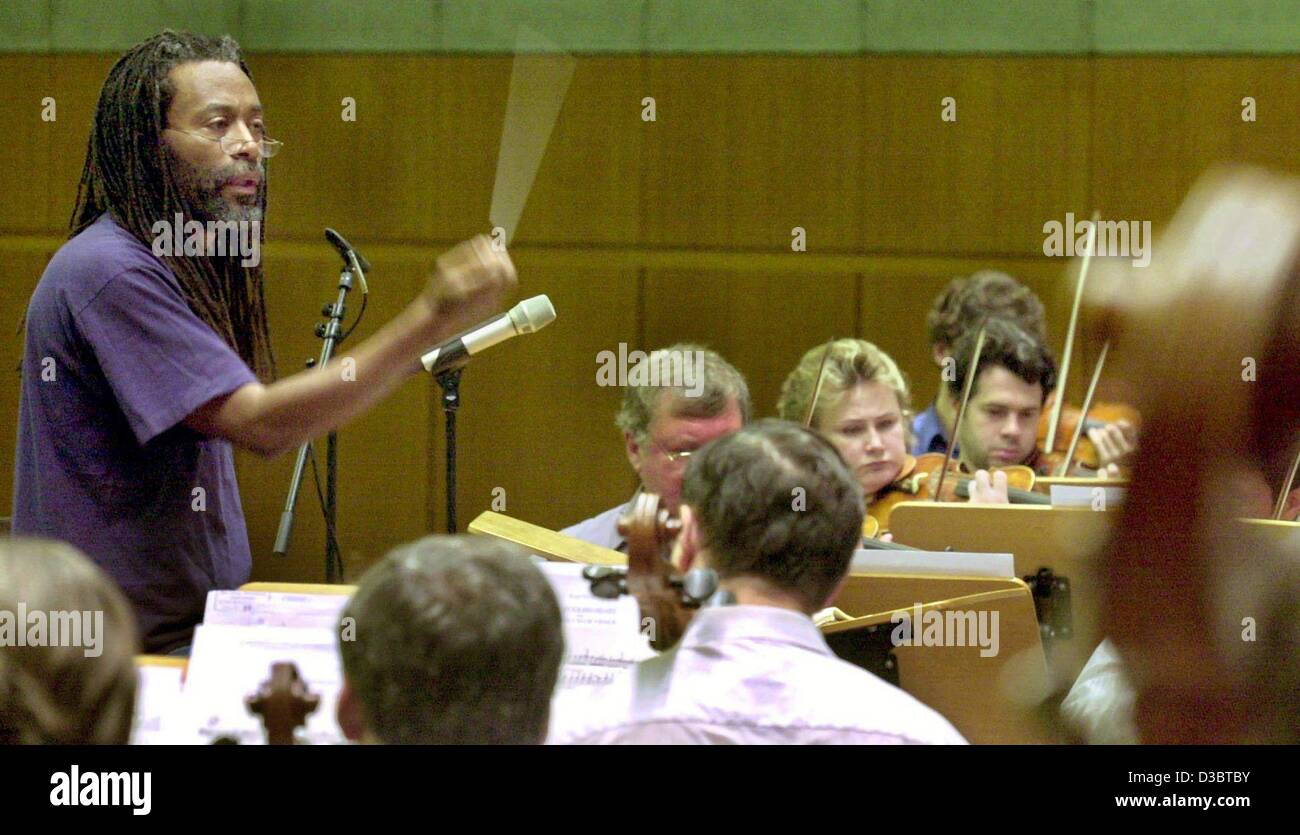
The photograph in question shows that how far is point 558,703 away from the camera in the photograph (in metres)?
1.63

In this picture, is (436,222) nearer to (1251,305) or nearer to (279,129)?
(279,129)

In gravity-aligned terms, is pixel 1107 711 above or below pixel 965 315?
below

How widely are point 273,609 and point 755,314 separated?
3.64 m

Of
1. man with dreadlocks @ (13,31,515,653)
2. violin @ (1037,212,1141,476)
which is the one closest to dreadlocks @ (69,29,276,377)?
man with dreadlocks @ (13,31,515,653)

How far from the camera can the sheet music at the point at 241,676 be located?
161 cm

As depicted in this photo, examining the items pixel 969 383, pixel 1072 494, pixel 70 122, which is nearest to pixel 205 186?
pixel 1072 494

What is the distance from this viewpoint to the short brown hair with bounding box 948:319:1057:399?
150 inches

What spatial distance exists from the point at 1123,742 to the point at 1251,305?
30 cm

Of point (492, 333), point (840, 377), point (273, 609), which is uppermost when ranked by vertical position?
point (492, 333)

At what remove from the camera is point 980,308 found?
4.31 metres

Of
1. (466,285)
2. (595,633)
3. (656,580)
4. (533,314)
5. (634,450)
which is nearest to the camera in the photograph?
(656,580)

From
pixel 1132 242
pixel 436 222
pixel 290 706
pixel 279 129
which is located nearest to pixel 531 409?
pixel 436 222

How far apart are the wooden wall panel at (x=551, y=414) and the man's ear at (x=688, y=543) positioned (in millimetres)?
3496

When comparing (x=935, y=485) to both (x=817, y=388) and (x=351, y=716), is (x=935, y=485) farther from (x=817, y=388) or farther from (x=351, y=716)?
(x=351, y=716)
